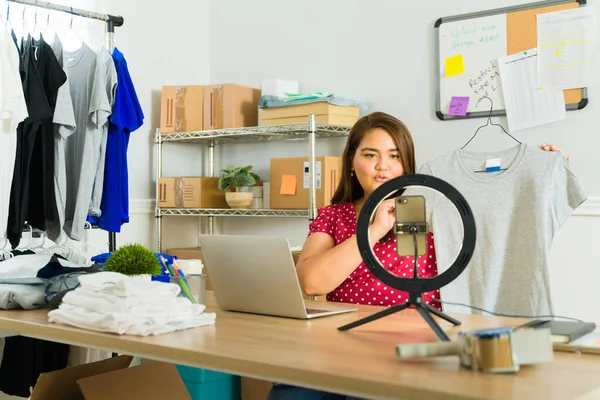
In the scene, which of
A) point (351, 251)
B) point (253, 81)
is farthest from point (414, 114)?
point (351, 251)

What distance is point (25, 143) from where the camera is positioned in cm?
329

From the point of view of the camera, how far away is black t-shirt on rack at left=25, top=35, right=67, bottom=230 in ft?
11.0

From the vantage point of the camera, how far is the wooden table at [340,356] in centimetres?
103

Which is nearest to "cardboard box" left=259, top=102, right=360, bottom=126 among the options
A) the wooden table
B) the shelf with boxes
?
the shelf with boxes

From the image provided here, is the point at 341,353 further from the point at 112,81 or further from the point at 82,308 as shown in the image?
the point at 112,81

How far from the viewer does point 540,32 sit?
334cm

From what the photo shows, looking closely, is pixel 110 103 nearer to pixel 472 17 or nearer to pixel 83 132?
pixel 83 132

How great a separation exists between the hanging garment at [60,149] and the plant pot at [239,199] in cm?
89

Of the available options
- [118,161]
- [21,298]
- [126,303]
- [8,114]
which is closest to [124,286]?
[126,303]

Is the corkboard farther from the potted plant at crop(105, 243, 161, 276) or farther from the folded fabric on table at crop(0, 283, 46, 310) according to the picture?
the folded fabric on table at crop(0, 283, 46, 310)

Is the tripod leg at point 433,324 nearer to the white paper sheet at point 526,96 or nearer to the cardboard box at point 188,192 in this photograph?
the white paper sheet at point 526,96

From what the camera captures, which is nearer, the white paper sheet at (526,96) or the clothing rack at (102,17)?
the white paper sheet at (526,96)

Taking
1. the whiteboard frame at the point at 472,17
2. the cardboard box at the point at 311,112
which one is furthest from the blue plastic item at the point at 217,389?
the whiteboard frame at the point at 472,17

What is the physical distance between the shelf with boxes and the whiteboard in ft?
1.71
